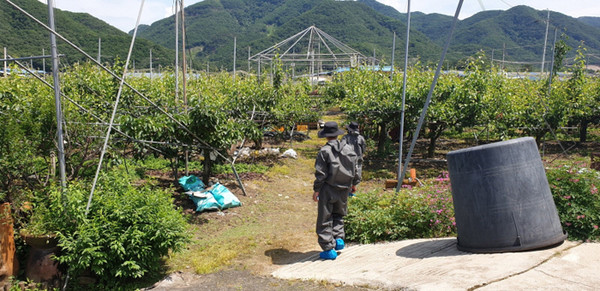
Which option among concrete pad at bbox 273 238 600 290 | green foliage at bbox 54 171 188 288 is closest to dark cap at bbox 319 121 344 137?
concrete pad at bbox 273 238 600 290

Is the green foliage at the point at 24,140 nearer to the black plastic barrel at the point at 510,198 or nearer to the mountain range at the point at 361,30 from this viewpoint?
the black plastic barrel at the point at 510,198

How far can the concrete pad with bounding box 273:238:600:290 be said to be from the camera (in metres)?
3.51

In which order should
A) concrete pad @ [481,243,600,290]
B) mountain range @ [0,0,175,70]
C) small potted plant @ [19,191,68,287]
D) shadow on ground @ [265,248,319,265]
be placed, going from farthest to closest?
1. mountain range @ [0,0,175,70]
2. shadow on ground @ [265,248,319,265]
3. small potted plant @ [19,191,68,287]
4. concrete pad @ [481,243,600,290]

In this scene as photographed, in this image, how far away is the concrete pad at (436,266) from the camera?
138 inches

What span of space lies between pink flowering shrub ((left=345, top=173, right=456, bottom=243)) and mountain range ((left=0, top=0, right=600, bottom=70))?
1259 centimetres

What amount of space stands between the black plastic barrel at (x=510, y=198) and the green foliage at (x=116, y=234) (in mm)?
3088

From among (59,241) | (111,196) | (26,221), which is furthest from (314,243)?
(26,221)

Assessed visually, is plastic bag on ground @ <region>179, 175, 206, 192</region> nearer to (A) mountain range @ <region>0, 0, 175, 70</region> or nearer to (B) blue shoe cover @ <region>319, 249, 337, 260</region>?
(B) blue shoe cover @ <region>319, 249, 337, 260</region>

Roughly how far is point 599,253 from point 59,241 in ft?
16.9

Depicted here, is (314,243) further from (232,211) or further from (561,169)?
(561,169)

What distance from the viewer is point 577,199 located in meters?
4.73

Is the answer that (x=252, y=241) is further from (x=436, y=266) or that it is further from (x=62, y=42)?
(x=62, y=42)

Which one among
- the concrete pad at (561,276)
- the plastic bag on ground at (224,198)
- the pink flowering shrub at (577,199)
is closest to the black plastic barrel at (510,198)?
the concrete pad at (561,276)

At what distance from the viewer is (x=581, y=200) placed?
4.70 meters
